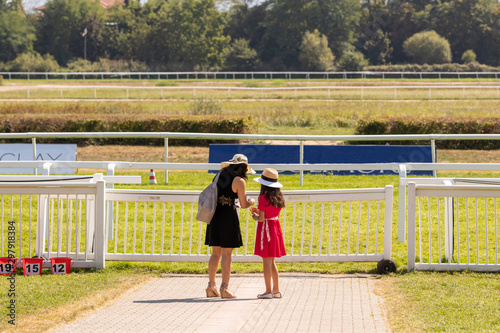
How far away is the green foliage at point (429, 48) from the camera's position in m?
66.4

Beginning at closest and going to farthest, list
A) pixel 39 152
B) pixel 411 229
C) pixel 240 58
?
pixel 411 229 < pixel 39 152 < pixel 240 58

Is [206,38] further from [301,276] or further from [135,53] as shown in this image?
[301,276]

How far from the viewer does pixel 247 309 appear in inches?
220

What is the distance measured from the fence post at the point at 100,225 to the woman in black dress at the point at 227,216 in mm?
1399

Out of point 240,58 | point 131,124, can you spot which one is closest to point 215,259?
point 131,124

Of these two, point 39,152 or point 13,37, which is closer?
point 39,152

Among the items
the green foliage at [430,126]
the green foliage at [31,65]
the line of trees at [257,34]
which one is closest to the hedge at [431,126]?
the green foliage at [430,126]

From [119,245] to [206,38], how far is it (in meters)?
64.2

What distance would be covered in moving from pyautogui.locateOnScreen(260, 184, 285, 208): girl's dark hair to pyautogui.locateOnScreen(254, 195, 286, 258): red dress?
4cm

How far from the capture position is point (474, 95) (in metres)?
35.0

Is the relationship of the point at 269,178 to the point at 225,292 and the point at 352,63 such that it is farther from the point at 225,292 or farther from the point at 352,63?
the point at 352,63

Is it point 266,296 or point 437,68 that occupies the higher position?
point 437,68

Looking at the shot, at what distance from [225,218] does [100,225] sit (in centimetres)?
156

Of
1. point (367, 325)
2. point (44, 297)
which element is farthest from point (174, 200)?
point (367, 325)
